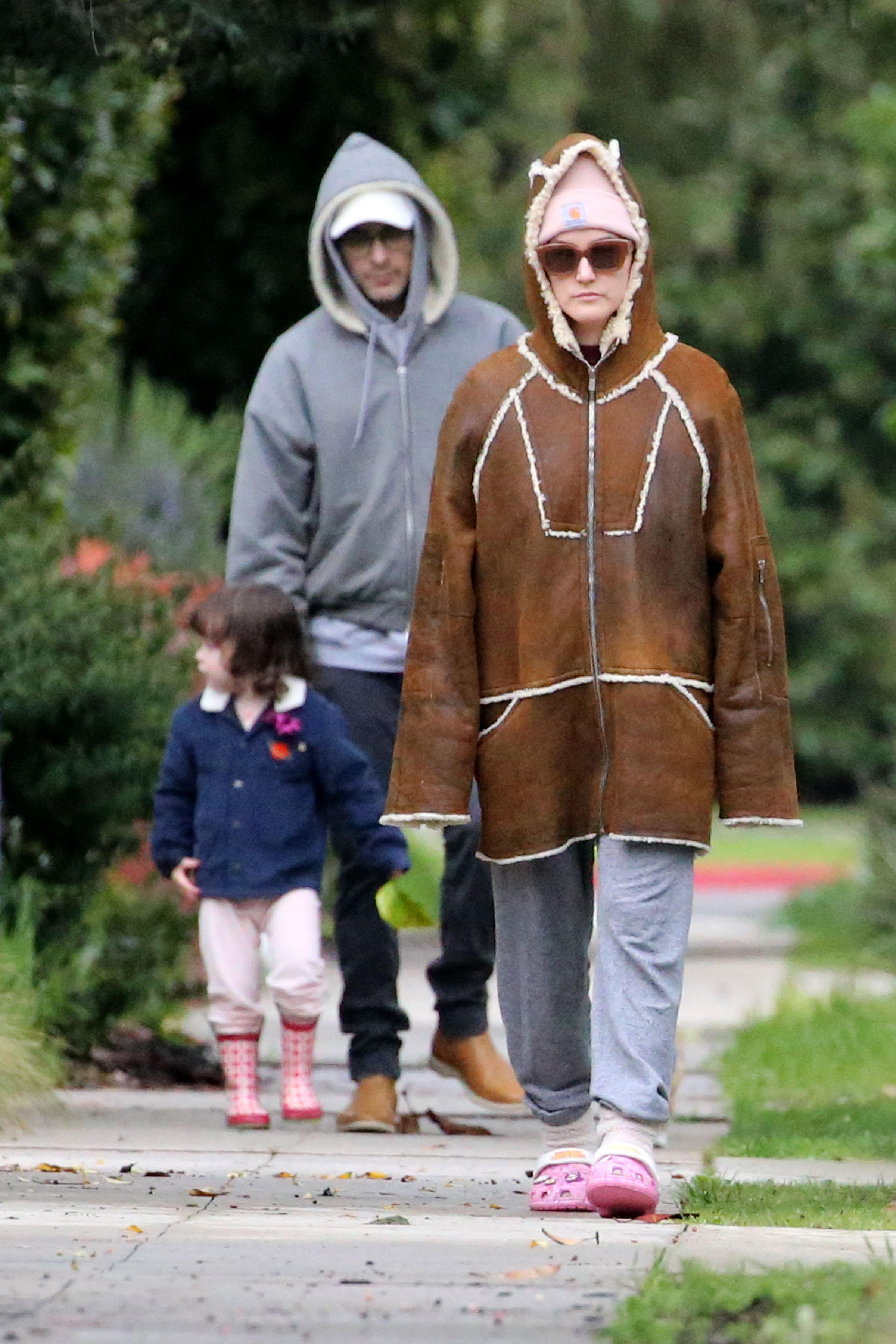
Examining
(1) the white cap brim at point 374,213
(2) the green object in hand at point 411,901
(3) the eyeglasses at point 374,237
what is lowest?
(2) the green object in hand at point 411,901

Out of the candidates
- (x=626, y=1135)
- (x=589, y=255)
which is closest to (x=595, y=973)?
(x=626, y=1135)

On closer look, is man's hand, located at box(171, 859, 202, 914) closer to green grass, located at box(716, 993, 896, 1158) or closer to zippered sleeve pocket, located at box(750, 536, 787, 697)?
green grass, located at box(716, 993, 896, 1158)

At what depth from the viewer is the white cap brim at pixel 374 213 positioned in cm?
647

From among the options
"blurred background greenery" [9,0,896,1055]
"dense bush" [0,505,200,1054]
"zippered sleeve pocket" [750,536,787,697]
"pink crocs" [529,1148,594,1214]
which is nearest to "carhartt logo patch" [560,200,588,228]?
"zippered sleeve pocket" [750,536,787,697]

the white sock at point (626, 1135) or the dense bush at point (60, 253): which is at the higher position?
the dense bush at point (60, 253)

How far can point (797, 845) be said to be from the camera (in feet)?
86.6

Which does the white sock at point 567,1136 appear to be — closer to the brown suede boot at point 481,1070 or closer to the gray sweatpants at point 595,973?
the gray sweatpants at point 595,973

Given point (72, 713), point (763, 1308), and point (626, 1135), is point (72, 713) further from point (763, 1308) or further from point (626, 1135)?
point (763, 1308)

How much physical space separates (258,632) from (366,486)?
1.49ft

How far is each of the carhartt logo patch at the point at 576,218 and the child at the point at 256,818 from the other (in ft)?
4.94

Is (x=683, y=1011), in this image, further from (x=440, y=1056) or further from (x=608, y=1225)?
(x=608, y=1225)

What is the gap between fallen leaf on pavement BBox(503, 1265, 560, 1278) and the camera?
3850 mm

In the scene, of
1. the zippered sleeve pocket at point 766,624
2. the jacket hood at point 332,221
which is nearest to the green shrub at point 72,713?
the jacket hood at point 332,221

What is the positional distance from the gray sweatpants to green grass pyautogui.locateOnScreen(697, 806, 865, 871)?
1187cm
